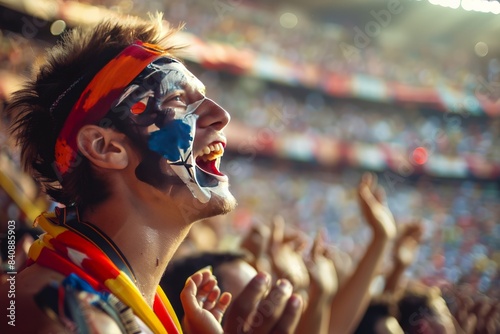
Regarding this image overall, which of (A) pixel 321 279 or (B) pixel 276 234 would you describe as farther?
(B) pixel 276 234

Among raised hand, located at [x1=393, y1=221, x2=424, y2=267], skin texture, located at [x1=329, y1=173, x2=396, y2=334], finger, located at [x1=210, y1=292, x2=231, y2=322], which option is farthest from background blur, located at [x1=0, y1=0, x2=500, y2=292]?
finger, located at [x1=210, y1=292, x2=231, y2=322]

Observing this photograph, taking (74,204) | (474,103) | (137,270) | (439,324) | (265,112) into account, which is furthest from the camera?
(474,103)

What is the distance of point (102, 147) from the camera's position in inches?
68.7

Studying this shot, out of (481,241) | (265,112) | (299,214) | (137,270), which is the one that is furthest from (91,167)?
(481,241)

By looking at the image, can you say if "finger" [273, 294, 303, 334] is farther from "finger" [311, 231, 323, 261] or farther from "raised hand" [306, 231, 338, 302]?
"finger" [311, 231, 323, 261]

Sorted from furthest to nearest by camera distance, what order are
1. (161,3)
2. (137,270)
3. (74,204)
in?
(161,3)
(74,204)
(137,270)

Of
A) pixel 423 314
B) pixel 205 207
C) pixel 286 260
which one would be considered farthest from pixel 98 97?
pixel 423 314

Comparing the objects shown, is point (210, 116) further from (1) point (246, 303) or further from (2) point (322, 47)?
(2) point (322, 47)

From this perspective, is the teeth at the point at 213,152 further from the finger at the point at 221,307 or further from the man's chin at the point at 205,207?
the finger at the point at 221,307

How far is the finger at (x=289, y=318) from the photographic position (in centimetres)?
169

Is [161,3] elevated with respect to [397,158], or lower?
elevated

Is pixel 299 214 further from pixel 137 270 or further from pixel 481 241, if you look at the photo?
pixel 137 270

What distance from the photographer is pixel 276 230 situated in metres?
3.03

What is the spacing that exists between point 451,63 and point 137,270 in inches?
714
